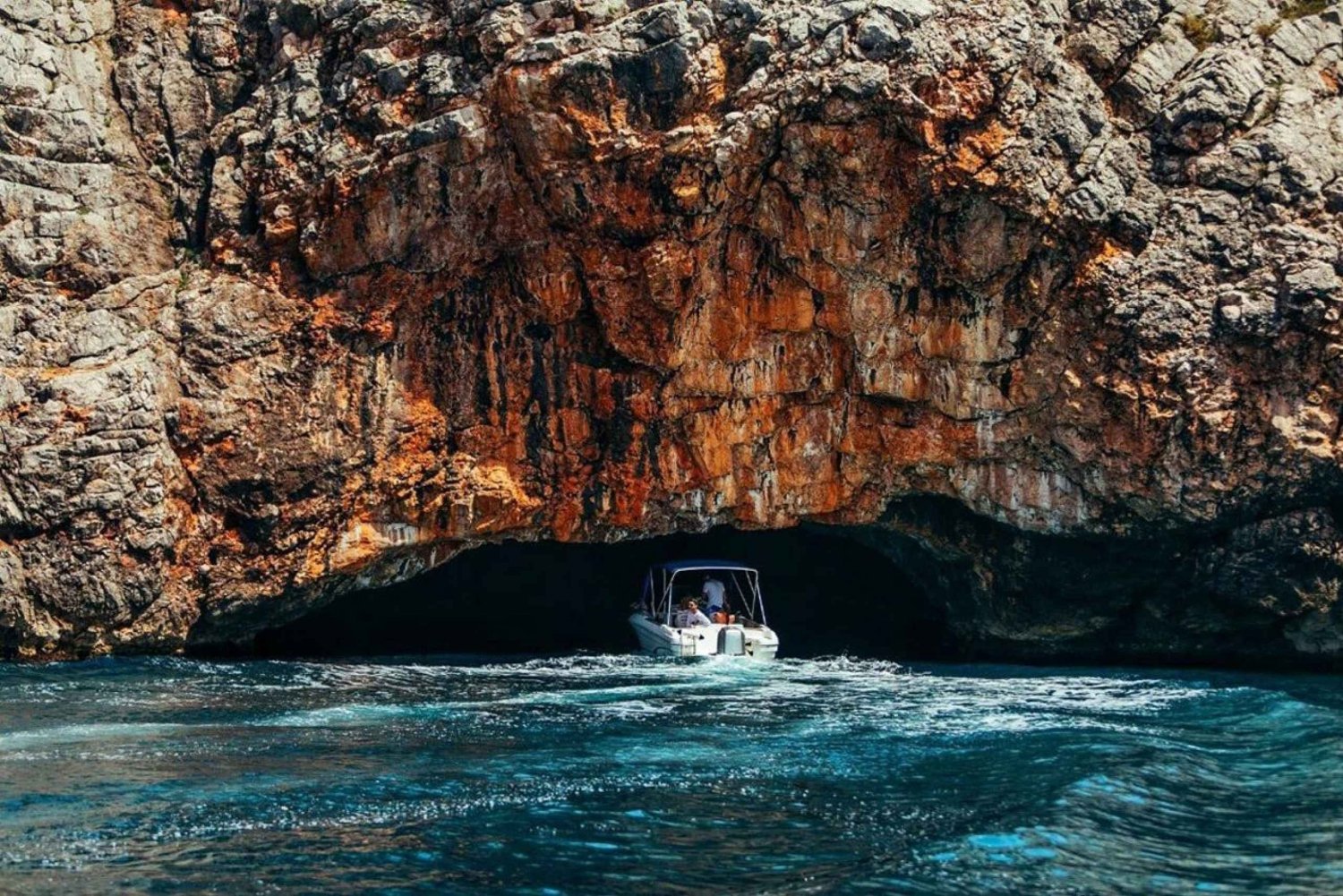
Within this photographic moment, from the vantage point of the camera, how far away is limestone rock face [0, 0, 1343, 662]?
2531 centimetres

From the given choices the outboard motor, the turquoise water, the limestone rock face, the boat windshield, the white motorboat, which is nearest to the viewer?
the turquoise water

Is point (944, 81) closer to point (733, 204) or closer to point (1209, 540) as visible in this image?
point (733, 204)

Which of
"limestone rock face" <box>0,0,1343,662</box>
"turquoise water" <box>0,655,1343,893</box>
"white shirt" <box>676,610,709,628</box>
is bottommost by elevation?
"turquoise water" <box>0,655,1343,893</box>

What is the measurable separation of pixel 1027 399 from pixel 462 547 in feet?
38.5

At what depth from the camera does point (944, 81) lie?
81.6ft

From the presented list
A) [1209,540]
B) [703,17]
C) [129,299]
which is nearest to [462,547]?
[129,299]

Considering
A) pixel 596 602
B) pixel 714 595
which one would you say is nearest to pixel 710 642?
pixel 714 595

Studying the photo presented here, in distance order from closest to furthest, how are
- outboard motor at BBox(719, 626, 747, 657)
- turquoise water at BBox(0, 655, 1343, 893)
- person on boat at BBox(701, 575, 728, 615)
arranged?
turquoise water at BBox(0, 655, 1343, 893) < outboard motor at BBox(719, 626, 747, 657) < person on boat at BBox(701, 575, 728, 615)

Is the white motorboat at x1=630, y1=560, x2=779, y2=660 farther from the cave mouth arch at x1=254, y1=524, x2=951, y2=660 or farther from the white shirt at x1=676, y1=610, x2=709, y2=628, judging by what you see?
the cave mouth arch at x1=254, y1=524, x2=951, y2=660

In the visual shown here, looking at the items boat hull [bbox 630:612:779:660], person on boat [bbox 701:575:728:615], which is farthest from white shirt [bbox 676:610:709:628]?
person on boat [bbox 701:575:728:615]

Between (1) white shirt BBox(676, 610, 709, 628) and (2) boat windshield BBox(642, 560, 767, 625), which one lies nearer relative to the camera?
(1) white shirt BBox(676, 610, 709, 628)

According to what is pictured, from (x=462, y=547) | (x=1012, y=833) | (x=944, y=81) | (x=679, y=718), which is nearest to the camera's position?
(x=1012, y=833)

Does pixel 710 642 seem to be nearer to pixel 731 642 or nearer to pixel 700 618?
pixel 731 642

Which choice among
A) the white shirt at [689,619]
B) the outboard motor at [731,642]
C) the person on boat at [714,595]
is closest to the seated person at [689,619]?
the white shirt at [689,619]
